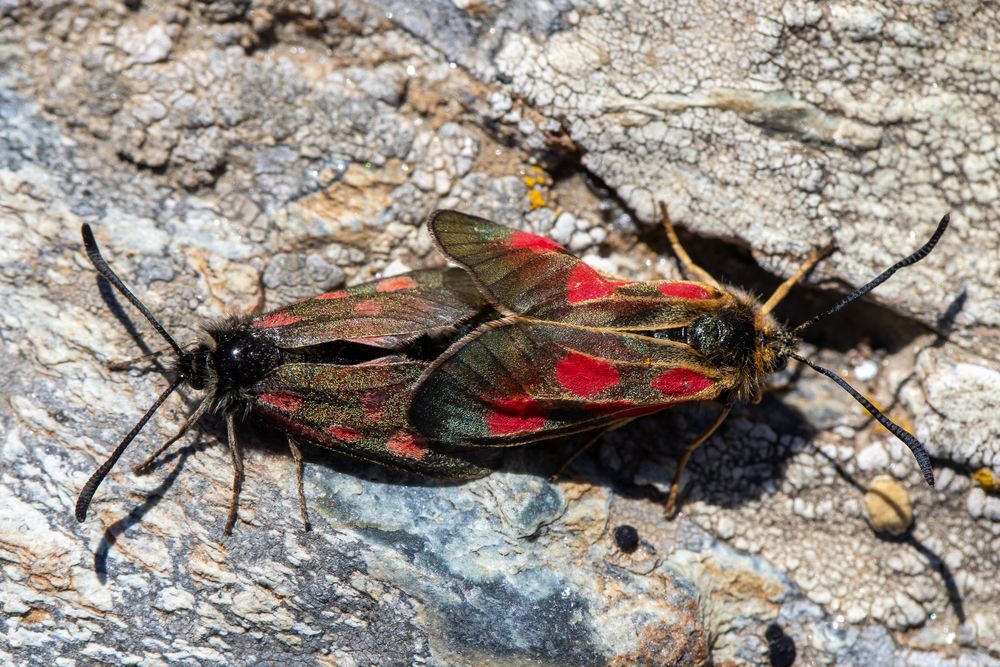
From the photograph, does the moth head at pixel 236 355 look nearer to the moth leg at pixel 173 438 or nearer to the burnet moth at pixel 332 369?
the burnet moth at pixel 332 369

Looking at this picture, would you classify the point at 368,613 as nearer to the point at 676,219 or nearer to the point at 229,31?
the point at 676,219

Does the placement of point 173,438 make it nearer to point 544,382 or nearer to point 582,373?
point 544,382

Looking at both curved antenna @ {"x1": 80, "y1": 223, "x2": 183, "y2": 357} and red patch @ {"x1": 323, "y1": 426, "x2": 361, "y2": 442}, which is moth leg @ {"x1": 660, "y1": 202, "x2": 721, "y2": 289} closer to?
red patch @ {"x1": 323, "y1": 426, "x2": 361, "y2": 442}

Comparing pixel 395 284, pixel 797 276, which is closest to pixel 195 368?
pixel 395 284

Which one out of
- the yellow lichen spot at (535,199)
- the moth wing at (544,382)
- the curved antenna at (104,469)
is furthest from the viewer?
the yellow lichen spot at (535,199)

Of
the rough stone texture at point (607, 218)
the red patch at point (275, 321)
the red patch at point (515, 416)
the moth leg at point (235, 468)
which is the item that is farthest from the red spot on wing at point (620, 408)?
the moth leg at point (235, 468)
